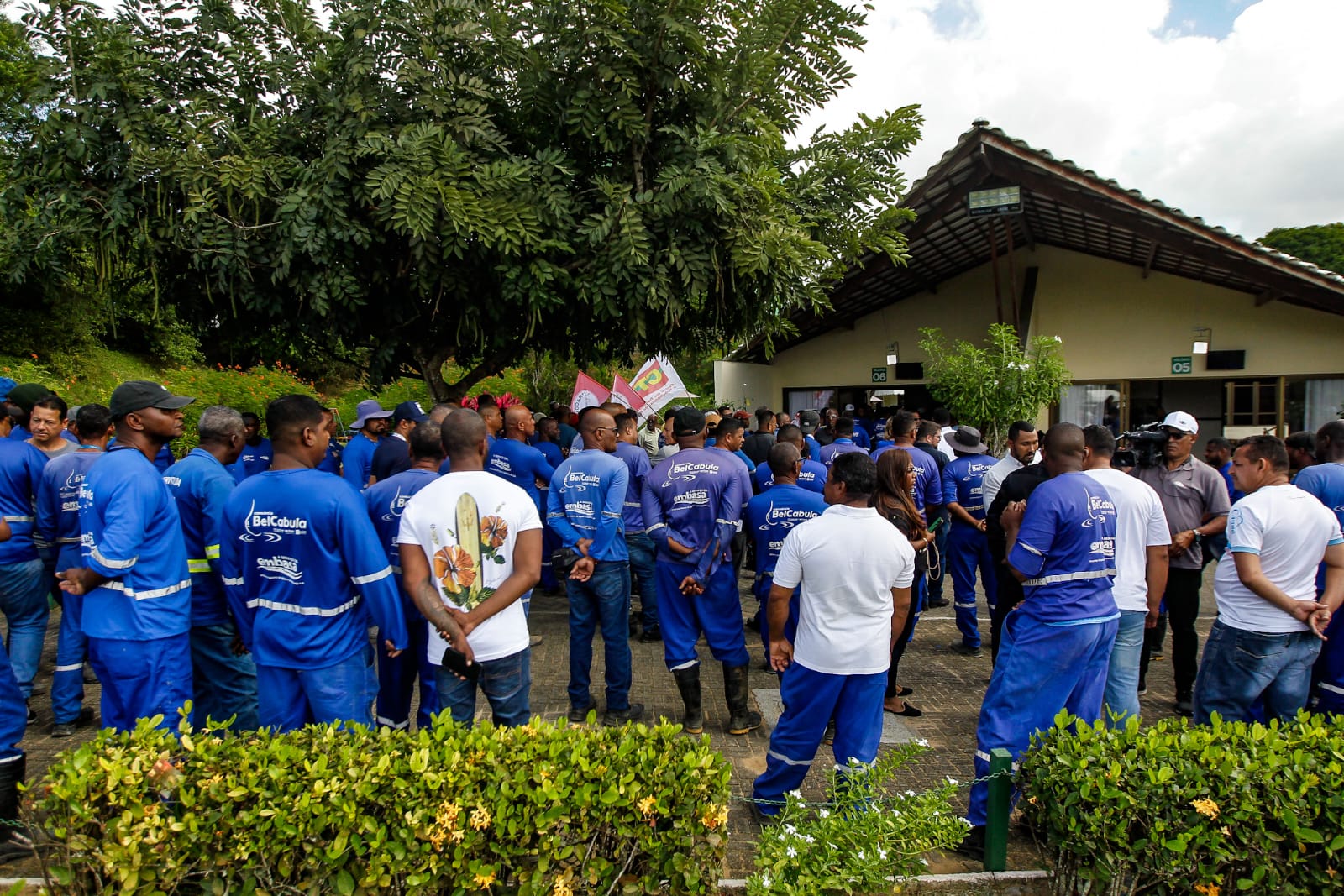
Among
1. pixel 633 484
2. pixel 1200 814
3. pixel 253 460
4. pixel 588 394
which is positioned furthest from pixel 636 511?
pixel 588 394

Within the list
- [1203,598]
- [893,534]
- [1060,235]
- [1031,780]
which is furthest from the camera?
[1060,235]

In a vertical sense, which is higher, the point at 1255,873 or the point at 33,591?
the point at 33,591

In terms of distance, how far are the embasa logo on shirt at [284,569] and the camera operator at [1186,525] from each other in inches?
218

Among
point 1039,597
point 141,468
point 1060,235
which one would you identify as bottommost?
point 1039,597

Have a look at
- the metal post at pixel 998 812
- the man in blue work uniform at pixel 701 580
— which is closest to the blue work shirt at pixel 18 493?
the man in blue work uniform at pixel 701 580

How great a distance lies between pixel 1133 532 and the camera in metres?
4.00

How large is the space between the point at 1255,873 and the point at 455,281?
6.26m

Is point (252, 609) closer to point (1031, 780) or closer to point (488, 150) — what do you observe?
point (1031, 780)

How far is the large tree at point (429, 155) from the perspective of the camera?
5.95m

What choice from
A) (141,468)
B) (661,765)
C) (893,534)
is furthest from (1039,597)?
(141,468)

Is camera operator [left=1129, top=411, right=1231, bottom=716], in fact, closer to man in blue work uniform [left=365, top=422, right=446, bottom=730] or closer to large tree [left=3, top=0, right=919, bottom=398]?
large tree [left=3, top=0, right=919, bottom=398]

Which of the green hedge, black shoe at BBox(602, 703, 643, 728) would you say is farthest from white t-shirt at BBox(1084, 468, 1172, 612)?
black shoe at BBox(602, 703, 643, 728)

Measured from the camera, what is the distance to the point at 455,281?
6.47 meters

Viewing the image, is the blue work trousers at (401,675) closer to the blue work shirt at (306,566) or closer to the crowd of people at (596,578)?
the crowd of people at (596,578)
